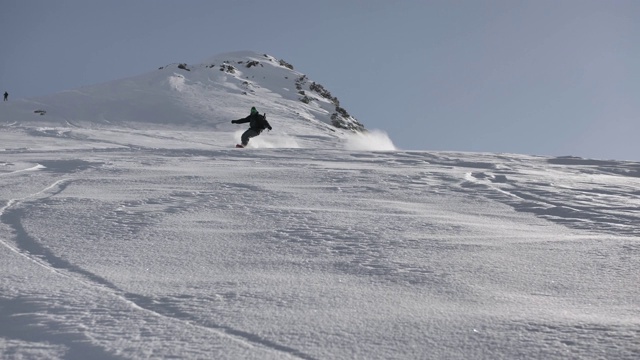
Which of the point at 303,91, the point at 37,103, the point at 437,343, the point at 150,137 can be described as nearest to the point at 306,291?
the point at 437,343

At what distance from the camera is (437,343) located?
9.32 feet

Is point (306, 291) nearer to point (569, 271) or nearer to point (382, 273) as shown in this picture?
point (382, 273)

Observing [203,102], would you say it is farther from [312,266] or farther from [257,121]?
[312,266]

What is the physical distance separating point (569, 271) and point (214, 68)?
53099mm

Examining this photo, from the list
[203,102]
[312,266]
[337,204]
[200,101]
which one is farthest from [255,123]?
[200,101]

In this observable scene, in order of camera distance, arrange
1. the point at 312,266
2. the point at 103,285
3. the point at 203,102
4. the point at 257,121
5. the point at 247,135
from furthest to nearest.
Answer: the point at 203,102, the point at 247,135, the point at 257,121, the point at 312,266, the point at 103,285

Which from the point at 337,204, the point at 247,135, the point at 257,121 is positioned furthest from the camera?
the point at 247,135

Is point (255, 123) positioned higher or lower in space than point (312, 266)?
higher

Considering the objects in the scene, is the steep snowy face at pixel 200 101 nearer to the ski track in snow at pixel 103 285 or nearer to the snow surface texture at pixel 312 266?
the snow surface texture at pixel 312 266

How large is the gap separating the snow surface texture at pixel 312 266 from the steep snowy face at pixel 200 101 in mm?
22481

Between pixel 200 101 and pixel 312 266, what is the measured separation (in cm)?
3866

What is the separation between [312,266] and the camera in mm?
4156

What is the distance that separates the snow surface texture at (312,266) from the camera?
2.87m

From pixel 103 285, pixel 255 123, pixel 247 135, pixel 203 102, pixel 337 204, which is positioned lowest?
pixel 103 285
